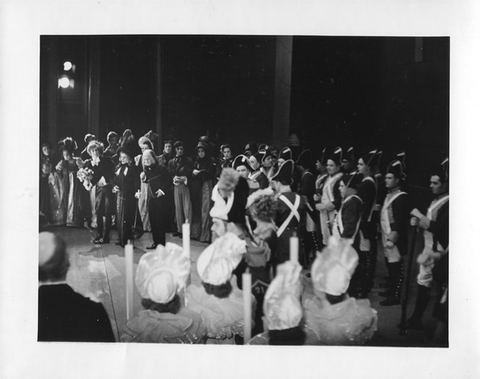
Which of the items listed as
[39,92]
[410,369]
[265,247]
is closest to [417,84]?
[265,247]

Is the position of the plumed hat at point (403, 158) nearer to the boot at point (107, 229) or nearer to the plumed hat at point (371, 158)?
the plumed hat at point (371, 158)

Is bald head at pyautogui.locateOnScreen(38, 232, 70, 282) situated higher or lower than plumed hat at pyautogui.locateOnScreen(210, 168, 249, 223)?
lower

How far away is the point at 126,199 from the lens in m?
2.20

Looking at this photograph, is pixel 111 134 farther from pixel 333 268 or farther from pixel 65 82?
pixel 333 268

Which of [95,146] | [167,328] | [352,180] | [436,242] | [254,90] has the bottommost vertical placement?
[167,328]

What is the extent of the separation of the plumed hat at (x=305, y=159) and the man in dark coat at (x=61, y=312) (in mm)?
924

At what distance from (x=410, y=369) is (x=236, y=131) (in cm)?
109

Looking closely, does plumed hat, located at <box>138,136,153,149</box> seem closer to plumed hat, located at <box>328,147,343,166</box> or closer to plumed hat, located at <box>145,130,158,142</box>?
plumed hat, located at <box>145,130,158,142</box>

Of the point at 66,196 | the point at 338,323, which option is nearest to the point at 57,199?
the point at 66,196

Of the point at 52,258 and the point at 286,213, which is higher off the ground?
the point at 286,213

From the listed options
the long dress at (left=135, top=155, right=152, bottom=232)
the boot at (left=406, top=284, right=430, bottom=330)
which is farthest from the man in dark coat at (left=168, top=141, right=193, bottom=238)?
the boot at (left=406, top=284, right=430, bottom=330)

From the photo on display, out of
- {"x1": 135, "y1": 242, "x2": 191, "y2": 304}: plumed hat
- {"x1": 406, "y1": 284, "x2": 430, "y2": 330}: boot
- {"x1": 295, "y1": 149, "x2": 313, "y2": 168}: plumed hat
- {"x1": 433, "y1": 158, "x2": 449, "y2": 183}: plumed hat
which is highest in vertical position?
{"x1": 295, "y1": 149, "x2": 313, "y2": 168}: plumed hat

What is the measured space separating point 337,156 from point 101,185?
0.89 m

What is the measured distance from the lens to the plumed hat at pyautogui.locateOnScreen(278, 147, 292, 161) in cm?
217
